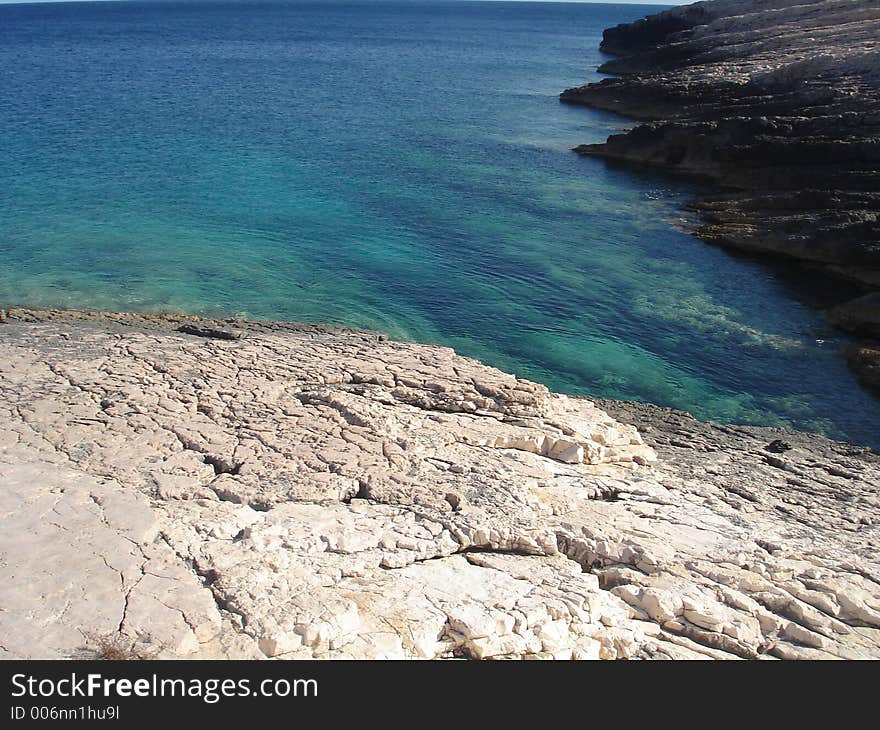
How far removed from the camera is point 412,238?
101ft

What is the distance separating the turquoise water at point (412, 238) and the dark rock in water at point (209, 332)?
2951 millimetres

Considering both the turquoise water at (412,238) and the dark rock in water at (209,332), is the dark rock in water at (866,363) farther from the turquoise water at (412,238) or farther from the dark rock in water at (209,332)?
the dark rock in water at (209,332)

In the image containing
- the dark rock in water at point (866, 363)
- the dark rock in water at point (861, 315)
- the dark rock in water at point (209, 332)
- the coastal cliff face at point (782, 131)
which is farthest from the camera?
the coastal cliff face at point (782, 131)

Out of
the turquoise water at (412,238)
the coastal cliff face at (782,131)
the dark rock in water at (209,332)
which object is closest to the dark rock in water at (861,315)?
the coastal cliff face at (782,131)

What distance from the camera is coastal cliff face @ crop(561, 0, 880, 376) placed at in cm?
2952

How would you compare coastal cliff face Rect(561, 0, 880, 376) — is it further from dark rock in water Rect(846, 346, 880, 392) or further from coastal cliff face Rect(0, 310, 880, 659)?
coastal cliff face Rect(0, 310, 880, 659)

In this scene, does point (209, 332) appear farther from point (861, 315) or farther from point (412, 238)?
point (861, 315)

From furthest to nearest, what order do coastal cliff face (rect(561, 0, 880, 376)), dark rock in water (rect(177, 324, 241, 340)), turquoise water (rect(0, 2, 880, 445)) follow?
coastal cliff face (rect(561, 0, 880, 376)) < turquoise water (rect(0, 2, 880, 445)) < dark rock in water (rect(177, 324, 241, 340))

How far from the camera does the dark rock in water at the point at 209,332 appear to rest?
65.9ft

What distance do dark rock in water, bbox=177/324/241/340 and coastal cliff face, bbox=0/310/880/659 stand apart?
179 centimetres

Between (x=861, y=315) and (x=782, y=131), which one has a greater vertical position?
→ (x=782, y=131)

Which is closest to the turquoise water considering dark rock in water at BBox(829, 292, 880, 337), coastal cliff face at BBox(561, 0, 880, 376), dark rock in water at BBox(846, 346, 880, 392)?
dark rock in water at BBox(846, 346, 880, 392)

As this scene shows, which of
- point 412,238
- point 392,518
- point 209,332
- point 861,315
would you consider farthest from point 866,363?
point 209,332

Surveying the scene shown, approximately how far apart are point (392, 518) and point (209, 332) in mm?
10972
